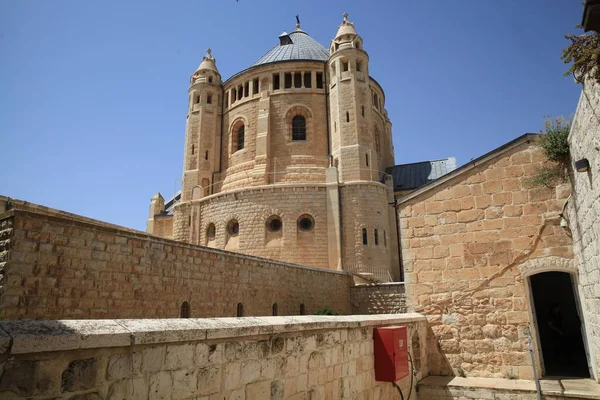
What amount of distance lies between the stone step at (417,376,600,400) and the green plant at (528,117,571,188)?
3.30 metres

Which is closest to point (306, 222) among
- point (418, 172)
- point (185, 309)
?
point (418, 172)

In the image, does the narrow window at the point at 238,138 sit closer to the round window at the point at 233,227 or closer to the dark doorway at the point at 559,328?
the round window at the point at 233,227

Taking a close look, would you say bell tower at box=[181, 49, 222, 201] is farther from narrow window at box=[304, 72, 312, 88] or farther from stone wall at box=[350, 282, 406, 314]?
stone wall at box=[350, 282, 406, 314]

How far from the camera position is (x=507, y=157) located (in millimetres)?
7773

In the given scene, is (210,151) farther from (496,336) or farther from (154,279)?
(496,336)

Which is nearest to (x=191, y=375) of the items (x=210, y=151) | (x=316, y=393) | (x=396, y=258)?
(x=316, y=393)

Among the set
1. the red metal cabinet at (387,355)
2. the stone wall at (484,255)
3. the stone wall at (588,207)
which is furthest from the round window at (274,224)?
the red metal cabinet at (387,355)

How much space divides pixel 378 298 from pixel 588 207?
47.4ft

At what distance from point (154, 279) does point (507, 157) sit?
8.00m

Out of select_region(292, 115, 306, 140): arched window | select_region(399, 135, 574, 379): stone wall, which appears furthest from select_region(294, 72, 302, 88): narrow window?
Result: select_region(399, 135, 574, 379): stone wall

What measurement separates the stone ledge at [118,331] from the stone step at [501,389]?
4.09 m

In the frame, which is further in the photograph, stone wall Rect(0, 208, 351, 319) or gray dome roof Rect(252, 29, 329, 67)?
gray dome roof Rect(252, 29, 329, 67)

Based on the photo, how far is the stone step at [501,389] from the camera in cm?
612

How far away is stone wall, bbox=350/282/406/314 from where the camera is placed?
18625 millimetres
